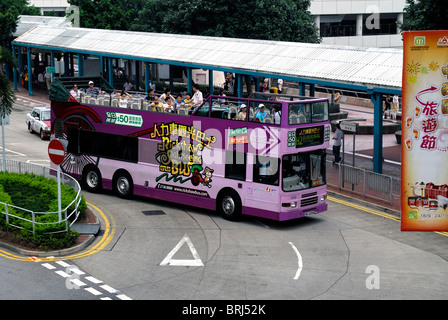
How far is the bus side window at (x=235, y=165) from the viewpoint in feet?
77.9

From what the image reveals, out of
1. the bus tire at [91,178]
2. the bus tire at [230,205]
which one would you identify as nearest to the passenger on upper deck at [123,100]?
the bus tire at [91,178]

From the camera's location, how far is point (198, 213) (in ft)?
84.6

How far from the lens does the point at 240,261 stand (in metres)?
20.1

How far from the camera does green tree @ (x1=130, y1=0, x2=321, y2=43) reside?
52969 millimetres

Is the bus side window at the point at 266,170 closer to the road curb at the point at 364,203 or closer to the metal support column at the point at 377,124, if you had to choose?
the road curb at the point at 364,203

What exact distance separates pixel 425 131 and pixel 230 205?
352 inches

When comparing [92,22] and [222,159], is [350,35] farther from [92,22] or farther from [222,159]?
[222,159]

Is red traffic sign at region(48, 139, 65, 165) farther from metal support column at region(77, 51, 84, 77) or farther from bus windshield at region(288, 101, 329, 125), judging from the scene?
metal support column at region(77, 51, 84, 77)

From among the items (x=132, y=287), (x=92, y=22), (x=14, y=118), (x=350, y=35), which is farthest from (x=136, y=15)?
(x=132, y=287)

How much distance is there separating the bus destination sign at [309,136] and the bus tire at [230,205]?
2.79 m

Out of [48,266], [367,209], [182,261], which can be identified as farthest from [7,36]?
[182,261]

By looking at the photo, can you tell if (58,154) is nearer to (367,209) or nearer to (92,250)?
(92,250)

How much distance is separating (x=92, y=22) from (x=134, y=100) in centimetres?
4197

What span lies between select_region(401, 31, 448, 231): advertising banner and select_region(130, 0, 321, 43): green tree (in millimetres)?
36288
